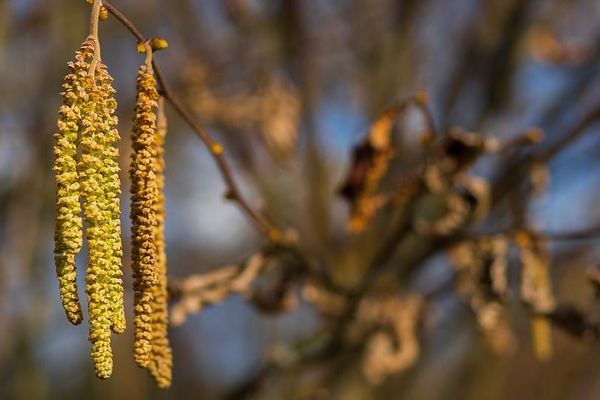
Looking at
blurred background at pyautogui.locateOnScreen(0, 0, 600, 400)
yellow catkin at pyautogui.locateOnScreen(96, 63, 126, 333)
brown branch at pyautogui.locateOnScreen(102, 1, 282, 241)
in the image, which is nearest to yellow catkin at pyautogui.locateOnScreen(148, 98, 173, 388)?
brown branch at pyautogui.locateOnScreen(102, 1, 282, 241)

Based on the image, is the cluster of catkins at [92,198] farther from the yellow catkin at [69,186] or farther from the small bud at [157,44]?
the small bud at [157,44]

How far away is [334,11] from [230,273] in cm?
171

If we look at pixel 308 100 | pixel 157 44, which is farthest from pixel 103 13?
pixel 308 100

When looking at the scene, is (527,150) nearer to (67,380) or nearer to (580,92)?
(580,92)

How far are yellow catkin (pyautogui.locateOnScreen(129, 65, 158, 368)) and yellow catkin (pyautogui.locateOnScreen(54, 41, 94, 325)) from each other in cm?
6

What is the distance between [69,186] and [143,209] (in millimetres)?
80

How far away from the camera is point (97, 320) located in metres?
0.73

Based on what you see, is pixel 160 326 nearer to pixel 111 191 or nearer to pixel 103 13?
pixel 111 191

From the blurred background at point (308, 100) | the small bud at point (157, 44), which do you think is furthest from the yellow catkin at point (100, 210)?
the blurred background at point (308, 100)

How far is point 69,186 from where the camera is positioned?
0.74 m

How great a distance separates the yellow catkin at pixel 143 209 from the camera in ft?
2.55

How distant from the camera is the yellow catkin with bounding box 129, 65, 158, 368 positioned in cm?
78

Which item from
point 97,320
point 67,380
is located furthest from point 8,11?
point 67,380

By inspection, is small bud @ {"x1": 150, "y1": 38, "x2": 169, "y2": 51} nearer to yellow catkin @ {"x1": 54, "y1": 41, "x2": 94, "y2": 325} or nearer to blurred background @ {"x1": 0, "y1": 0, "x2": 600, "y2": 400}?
yellow catkin @ {"x1": 54, "y1": 41, "x2": 94, "y2": 325}
